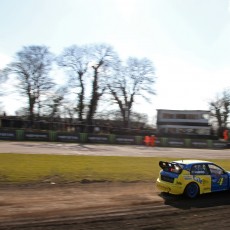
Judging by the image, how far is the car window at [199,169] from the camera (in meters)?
12.7

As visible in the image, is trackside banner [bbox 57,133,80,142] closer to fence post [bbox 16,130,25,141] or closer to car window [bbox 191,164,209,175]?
fence post [bbox 16,130,25,141]

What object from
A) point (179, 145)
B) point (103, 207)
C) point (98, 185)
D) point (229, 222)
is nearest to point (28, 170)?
point (98, 185)

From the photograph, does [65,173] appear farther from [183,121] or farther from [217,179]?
[183,121]

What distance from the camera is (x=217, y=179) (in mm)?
13164

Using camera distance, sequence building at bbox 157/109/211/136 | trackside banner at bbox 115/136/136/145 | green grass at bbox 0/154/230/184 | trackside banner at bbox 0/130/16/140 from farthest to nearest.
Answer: building at bbox 157/109/211/136 < trackside banner at bbox 115/136/136/145 < trackside banner at bbox 0/130/16/140 < green grass at bbox 0/154/230/184

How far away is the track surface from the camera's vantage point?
8867mm

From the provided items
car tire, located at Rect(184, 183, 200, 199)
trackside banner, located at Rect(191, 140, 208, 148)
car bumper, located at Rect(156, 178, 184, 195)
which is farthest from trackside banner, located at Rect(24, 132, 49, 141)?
car tire, located at Rect(184, 183, 200, 199)

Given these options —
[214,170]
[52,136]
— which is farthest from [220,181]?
[52,136]

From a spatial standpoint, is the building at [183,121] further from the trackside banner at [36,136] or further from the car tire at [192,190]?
the car tire at [192,190]

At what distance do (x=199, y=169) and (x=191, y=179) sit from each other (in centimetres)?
64

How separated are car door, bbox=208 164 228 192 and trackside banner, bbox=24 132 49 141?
35.3m

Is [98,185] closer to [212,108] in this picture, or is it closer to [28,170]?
[28,170]

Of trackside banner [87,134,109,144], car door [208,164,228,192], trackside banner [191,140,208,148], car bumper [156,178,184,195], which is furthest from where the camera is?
trackside banner [191,140,208,148]

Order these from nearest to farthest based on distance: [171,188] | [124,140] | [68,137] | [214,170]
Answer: [171,188] → [214,170] → [68,137] → [124,140]
